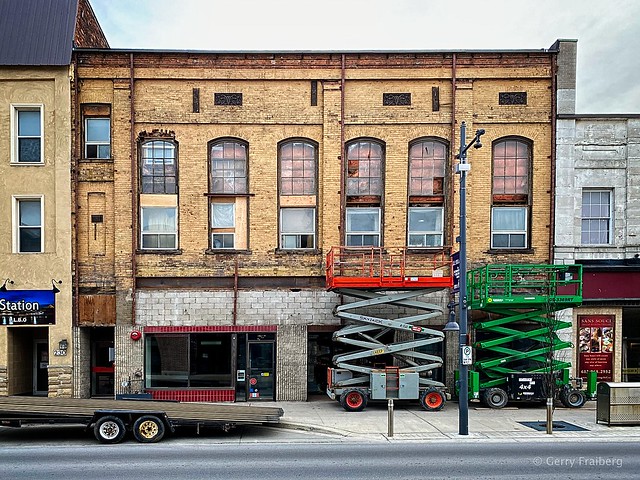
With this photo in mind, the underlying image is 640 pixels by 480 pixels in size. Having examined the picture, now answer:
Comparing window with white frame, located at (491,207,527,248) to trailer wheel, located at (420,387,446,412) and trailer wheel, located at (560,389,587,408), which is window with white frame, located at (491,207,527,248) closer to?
trailer wheel, located at (560,389,587,408)

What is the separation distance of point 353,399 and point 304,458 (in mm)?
5213

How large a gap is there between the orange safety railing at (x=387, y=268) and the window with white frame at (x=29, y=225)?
10.0 metres

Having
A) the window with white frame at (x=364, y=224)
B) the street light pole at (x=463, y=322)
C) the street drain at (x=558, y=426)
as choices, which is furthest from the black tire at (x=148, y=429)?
the street drain at (x=558, y=426)

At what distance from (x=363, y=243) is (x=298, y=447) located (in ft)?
27.0

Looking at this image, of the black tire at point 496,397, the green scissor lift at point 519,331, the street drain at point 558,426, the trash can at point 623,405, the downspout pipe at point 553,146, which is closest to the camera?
the street drain at point 558,426

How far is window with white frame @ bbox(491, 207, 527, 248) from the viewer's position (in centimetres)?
1852

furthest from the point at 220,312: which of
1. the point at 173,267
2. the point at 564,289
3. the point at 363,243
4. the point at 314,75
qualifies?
the point at 564,289

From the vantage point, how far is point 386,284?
1602 cm

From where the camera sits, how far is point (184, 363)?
58.6 ft

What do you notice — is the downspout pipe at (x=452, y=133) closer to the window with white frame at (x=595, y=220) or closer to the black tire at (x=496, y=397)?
the window with white frame at (x=595, y=220)

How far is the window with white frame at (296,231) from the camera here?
18.5m

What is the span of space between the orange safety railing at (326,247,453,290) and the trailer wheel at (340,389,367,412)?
3267mm

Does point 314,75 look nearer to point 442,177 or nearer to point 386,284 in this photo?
point 442,177

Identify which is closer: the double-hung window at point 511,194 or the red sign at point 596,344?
the red sign at point 596,344
